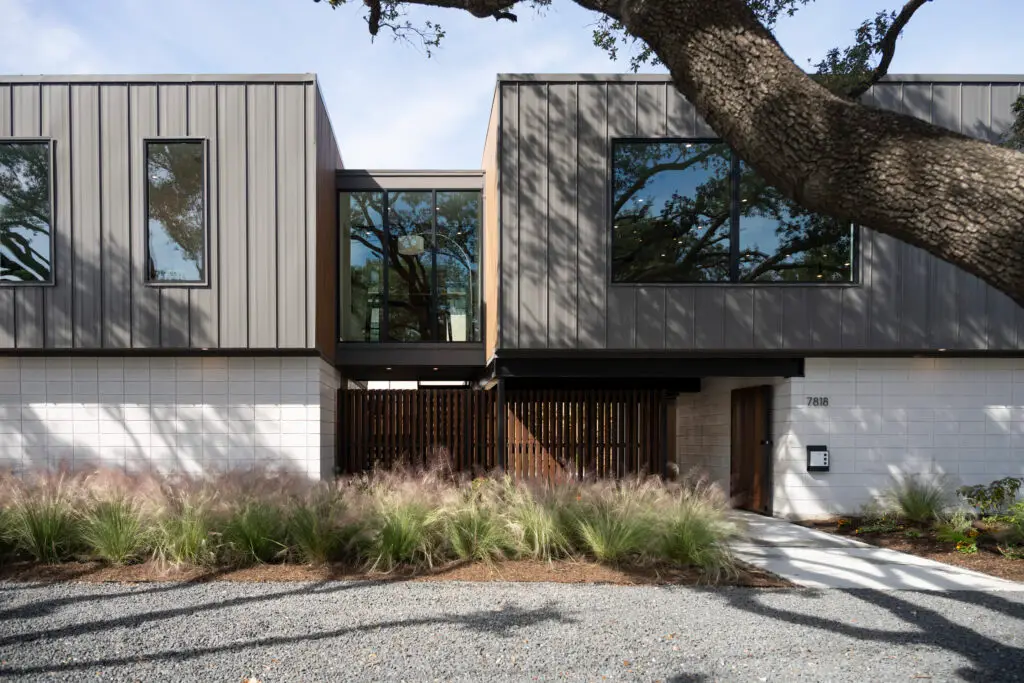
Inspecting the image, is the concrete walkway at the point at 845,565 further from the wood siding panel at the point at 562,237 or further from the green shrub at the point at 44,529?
Answer: the green shrub at the point at 44,529

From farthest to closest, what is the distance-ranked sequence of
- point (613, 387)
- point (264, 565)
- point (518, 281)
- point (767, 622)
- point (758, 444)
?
1. point (613, 387)
2. point (758, 444)
3. point (518, 281)
4. point (264, 565)
5. point (767, 622)

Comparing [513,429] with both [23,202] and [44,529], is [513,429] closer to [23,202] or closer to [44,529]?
[44,529]

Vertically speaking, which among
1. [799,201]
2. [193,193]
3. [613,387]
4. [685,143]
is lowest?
[613,387]

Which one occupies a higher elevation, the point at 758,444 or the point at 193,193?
the point at 193,193

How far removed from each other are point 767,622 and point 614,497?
2499mm

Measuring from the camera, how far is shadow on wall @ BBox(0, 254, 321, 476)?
409 inches

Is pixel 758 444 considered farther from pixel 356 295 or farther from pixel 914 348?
pixel 356 295

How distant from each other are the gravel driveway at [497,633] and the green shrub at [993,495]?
11.7 ft

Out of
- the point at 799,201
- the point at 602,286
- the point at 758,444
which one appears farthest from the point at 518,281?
the point at 799,201

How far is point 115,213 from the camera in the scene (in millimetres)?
10195

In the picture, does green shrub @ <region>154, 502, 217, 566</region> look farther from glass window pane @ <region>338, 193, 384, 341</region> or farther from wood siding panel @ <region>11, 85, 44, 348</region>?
glass window pane @ <region>338, 193, 384, 341</region>

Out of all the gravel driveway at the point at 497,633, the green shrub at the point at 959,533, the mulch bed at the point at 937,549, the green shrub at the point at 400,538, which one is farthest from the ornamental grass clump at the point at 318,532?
the green shrub at the point at 959,533

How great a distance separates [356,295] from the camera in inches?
503

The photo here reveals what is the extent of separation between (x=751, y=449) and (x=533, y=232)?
16.6 ft
